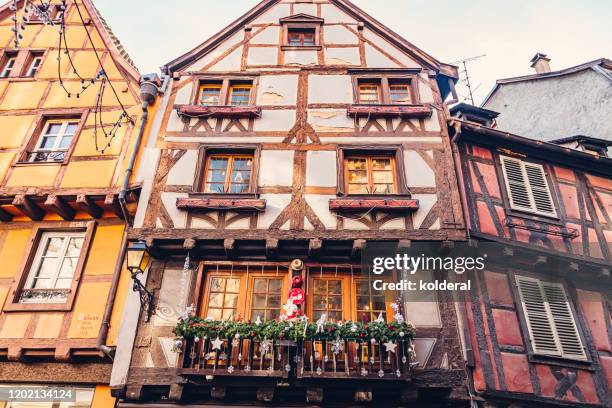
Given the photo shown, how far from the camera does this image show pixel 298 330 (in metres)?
7.25

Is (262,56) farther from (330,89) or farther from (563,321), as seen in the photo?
(563,321)

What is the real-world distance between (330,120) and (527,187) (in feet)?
15.0

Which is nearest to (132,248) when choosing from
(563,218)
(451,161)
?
(451,161)

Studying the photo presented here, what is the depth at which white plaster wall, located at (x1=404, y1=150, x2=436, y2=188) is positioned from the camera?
934 centimetres

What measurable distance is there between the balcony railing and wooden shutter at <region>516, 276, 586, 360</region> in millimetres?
2725

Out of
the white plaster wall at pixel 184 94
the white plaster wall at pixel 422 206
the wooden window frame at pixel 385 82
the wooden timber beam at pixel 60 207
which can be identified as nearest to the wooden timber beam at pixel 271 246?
the white plaster wall at pixel 422 206

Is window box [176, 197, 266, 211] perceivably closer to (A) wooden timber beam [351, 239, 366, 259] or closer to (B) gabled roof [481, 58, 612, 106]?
(A) wooden timber beam [351, 239, 366, 259]

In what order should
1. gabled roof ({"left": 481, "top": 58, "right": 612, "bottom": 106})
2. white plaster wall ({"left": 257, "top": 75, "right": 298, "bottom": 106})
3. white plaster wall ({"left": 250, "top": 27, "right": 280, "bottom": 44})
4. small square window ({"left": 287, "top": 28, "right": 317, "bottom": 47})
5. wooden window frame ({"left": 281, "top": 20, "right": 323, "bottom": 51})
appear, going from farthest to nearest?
1. gabled roof ({"left": 481, "top": 58, "right": 612, "bottom": 106})
2. small square window ({"left": 287, "top": 28, "right": 317, "bottom": 47})
3. white plaster wall ({"left": 250, "top": 27, "right": 280, "bottom": 44})
4. wooden window frame ({"left": 281, "top": 20, "right": 323, "bottom": 51})
5. white plaster wall ({"left": 257, "top": 75, "right": 298, "bottom": 106})

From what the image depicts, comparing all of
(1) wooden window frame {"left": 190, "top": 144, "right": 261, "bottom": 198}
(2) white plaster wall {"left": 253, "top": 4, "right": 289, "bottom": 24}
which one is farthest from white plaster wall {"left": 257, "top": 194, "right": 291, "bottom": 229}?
(2) white plaster wall {"left": 253, "top": 4, "right": 289, "bottom": 24}

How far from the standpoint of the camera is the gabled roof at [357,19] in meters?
11.5

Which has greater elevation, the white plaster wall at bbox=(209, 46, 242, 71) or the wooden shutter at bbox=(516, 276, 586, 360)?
the white plaster wall at bbox=(209, 46, 242, 71)

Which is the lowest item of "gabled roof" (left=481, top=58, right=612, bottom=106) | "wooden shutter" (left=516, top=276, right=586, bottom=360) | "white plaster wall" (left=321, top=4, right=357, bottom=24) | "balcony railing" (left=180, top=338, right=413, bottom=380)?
"balcony railing" (left=180, top=338, right=413, bottom=380)

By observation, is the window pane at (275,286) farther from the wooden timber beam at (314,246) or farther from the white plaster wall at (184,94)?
the white plaster wall at (184,94)

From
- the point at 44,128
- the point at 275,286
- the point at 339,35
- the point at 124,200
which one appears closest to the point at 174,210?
the point at 124,200
